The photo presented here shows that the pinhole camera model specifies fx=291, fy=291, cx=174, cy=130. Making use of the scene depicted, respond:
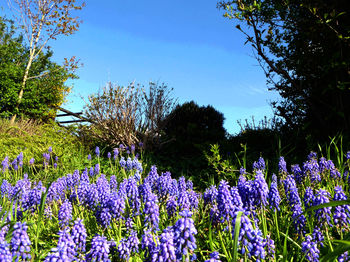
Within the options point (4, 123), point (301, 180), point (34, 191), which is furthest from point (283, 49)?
point (4, 123)

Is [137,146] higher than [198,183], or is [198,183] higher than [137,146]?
[137,146]

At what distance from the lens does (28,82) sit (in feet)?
70.0

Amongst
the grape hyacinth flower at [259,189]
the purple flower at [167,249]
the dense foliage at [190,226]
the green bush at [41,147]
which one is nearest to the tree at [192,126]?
the green bush at [41,147]

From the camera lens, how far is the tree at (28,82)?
20219 mm

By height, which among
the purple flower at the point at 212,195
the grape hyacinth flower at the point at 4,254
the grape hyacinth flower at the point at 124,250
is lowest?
the grape hyacinth flower at the point at 124,250

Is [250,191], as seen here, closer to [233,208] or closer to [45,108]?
[233,208]

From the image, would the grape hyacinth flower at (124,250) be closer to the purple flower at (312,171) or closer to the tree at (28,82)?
the purple flower at (312,171)

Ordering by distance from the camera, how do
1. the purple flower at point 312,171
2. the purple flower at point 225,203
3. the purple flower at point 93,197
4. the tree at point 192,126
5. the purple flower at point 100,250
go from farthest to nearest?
the tree at point 192,126 → the purple flower at point 312,171 → the purple flower at point 93,197 → the purple flower at point 225,203 → the purple flower at point 100,250

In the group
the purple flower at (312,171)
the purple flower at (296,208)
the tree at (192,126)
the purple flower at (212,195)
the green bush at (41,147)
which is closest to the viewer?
the purple flower at (296,208)

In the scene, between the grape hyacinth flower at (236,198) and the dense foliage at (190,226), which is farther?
the grape hyacinth flower at (236,198)

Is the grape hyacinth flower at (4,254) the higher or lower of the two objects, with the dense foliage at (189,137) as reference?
lower

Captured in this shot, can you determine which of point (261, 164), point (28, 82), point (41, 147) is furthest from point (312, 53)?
point (28, 82)

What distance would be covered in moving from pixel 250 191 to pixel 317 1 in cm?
526

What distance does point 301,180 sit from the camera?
4.57 metres
